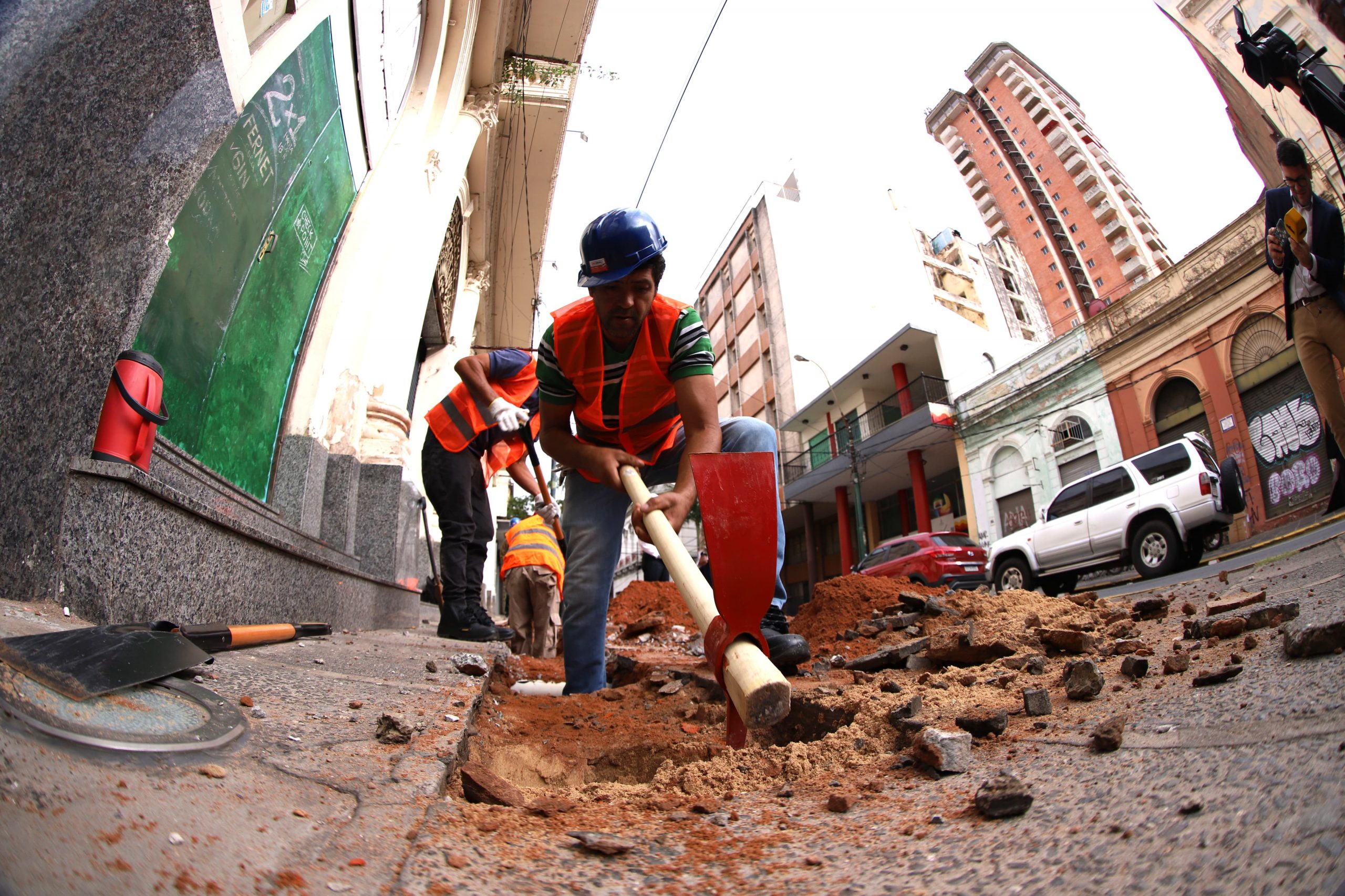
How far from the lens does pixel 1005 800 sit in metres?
0.96

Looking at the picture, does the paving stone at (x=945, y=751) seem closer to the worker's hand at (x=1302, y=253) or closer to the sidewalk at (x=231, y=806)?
the sidewalk at (x=231, y=806)

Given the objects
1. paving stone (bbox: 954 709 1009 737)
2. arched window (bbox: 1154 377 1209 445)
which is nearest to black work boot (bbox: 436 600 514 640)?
paving stone (bbox: 954 709 1009 737)

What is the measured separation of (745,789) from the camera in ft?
4.54

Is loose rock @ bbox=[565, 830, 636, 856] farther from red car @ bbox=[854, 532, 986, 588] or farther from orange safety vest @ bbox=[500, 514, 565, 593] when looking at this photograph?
red car @ bbox=[854, 532, 986, 588]

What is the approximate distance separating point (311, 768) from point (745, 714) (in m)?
0.74

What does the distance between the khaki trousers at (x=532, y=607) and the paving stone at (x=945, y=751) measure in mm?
4297

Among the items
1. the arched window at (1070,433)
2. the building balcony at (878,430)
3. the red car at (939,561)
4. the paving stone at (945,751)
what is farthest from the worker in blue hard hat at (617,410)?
the building balcony at (878,430)

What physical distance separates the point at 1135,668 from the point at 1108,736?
0.53 meters

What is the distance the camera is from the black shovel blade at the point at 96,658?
1042mm

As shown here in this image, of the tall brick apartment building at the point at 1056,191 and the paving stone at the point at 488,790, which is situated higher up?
the tall brick apartment building at the point at 1056,191

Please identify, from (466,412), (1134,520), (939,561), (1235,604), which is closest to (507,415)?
(466,412)

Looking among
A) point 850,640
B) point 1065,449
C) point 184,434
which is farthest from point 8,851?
point 1065,449

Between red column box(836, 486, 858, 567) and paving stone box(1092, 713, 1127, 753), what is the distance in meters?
24.9

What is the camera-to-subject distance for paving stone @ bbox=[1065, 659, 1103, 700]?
4.81 feet
